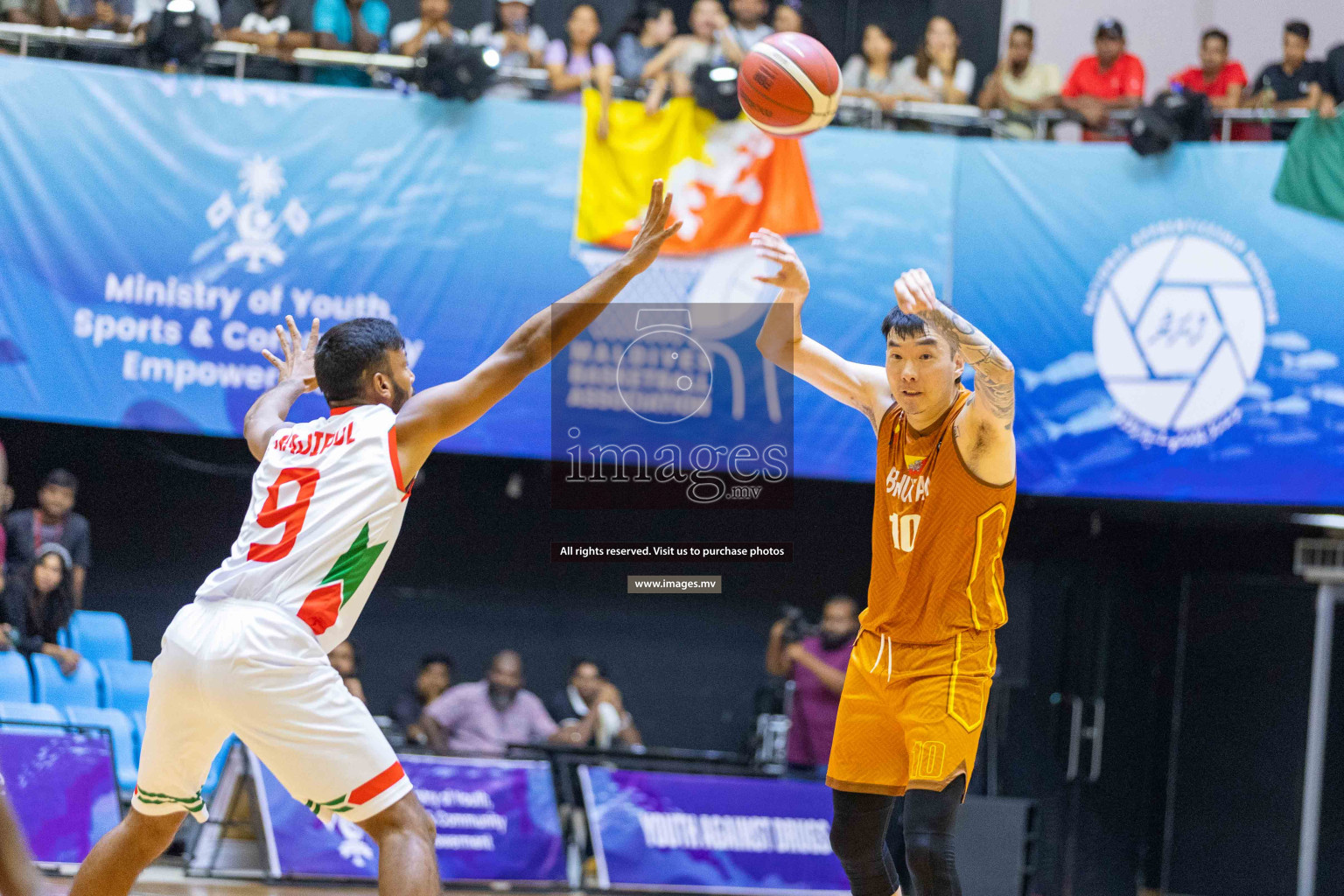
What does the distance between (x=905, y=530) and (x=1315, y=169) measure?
22.3 feet

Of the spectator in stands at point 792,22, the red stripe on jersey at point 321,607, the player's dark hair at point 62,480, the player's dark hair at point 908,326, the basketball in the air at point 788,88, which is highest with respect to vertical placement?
the spectator in stands at point 792,22

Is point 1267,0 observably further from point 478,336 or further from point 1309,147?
point 478,336

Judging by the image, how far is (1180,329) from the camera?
33.9ft

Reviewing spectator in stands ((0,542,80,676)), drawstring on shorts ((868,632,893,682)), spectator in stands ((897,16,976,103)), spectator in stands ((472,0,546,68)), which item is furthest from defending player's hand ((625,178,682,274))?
spectator in stands ((897,16,976,103))

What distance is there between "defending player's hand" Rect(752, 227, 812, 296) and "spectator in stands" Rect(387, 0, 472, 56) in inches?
231

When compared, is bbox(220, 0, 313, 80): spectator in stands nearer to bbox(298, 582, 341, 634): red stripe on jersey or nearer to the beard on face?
the beard on face

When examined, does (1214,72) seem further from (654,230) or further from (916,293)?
(654,230)

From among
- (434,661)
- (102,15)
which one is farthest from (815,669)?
(102,15)

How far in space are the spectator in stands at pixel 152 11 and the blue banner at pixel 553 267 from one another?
0.35m

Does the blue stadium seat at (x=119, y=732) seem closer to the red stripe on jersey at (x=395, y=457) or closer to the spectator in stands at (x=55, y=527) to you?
the spectator in stands at (x=55, y=527)

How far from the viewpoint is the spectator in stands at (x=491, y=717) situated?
1027cm

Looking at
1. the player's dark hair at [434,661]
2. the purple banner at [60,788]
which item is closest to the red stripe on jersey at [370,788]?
the purple banner at [60,788]

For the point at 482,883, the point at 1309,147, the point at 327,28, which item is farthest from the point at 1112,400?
the point at 327,28

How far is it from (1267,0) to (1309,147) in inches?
132
